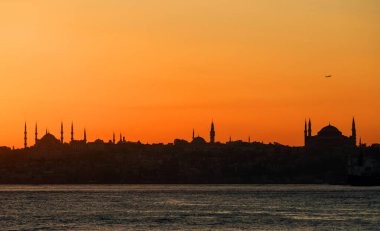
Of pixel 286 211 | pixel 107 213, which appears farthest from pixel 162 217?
pixel 286 211

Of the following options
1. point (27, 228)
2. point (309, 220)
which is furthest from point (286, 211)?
point (27, 228)

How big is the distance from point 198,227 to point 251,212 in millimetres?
30908

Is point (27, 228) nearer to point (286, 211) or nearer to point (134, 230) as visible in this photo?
point (134, 230)

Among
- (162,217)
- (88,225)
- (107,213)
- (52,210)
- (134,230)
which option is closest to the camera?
(134,230)

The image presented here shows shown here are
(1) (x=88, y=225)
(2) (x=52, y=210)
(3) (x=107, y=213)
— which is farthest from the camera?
(2) (x=52, y=210)

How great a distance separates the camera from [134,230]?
94.2 m

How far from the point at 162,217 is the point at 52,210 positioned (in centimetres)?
2805

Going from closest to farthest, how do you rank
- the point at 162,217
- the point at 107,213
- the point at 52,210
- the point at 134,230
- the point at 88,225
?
the point at 134,230 → the point at 88,225 → the point at 162,217 → the point at 107,213 → the point at 52,210

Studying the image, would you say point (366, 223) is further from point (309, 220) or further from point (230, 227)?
point (230, 227)

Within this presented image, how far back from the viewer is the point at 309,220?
10725cm

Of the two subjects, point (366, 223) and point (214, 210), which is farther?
point (214, 210)

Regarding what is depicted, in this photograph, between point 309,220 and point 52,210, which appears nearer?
point 309,220

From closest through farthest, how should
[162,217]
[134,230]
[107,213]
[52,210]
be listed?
[134,230]
[162,217]
[107,213]
[52,210]

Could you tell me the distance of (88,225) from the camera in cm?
10112
